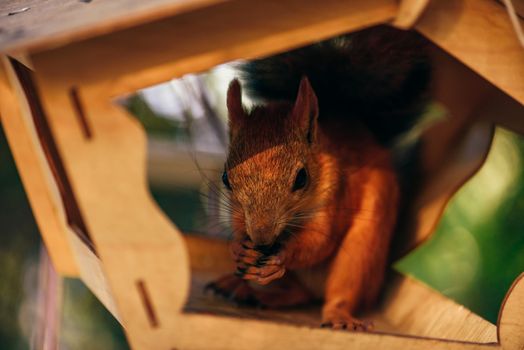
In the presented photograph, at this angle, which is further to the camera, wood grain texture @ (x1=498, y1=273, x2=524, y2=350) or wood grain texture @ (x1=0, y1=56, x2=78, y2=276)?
wood grain texture @ (x1=0, y1=56, x2=78, y2=276)

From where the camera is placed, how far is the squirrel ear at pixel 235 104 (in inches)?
56.3

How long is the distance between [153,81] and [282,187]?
1.41 feet

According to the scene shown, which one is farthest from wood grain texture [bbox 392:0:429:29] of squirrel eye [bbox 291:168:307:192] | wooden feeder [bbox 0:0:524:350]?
squirrel eye [bbox 291:168:307:192]

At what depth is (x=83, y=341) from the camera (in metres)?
2.12

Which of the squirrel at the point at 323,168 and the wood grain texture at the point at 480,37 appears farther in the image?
the squirrel at the point at 323,168

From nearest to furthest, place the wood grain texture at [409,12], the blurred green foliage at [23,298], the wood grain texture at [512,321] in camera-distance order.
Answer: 1. the wood grain texture at [409,12]
2. the wood grain texture at [512,321]
3. the blurred green foliage at [23,298]

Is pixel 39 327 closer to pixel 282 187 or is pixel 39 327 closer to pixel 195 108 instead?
pixel 195 108

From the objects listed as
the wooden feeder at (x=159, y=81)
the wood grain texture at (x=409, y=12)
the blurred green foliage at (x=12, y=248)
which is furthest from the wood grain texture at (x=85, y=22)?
the blurred green foliage at (x=12, y=248)

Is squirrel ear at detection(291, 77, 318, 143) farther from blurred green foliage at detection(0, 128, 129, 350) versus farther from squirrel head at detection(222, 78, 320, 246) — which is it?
blurred green foliage at detection(0, 128, 129, 350)

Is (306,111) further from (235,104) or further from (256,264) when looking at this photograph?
(256,264)

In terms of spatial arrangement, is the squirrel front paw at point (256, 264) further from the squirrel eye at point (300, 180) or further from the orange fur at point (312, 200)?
the squirrel eye at point (300, 180)

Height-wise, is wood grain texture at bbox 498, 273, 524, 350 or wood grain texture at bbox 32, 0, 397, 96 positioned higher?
wood grain texture at bbox 32, 0, 397, 96

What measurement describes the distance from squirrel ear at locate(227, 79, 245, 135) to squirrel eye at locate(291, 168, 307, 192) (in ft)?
0.57

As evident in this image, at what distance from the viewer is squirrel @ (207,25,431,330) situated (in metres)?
1.33
